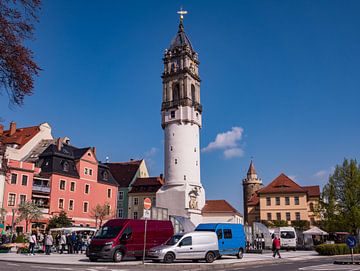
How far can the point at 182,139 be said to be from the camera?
64.6 meters

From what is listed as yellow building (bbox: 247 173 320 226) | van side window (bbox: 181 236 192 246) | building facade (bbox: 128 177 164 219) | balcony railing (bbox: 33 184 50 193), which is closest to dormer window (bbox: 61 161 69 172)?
balcony railing (bbox: 33 184 50 193)

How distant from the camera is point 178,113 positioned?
216 ft

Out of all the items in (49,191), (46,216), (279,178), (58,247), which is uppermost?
(279,178)

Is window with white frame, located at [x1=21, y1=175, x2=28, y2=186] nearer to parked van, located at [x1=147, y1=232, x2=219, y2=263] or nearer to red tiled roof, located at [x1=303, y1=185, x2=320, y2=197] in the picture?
parked van, located at [x1=147, y1=232, x2=219, y2=263]

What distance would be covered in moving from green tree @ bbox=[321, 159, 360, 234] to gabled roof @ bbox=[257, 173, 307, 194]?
1472 inches

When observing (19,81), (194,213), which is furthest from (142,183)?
(19,81)

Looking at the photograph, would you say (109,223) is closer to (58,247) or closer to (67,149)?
(58,247)

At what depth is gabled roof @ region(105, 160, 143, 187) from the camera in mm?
81325

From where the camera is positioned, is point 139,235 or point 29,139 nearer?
point 139,235

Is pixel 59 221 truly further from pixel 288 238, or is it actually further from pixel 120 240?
pixel 120 240

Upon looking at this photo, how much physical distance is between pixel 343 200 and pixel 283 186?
131ft

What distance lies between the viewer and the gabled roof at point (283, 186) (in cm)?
7738

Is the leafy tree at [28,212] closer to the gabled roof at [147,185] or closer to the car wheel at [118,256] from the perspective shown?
the car wheel at [118,256]

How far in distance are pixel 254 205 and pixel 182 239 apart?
73.1 m
